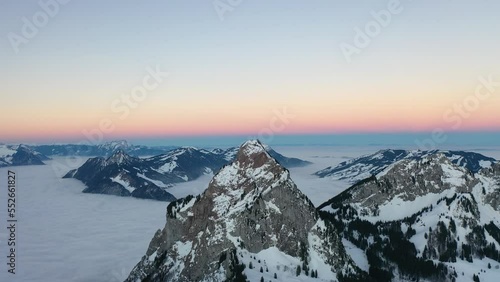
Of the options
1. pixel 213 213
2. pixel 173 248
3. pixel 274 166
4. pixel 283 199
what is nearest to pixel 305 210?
pixel 283 199

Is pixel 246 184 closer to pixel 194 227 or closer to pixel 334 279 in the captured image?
pixel 194 227

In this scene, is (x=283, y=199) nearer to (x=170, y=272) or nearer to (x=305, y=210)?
(x=305, y=210)

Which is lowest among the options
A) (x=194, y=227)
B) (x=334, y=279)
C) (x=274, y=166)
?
(x=334, y=279)

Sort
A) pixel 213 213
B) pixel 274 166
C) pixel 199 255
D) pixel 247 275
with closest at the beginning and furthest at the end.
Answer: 1. pixel 247 275
2. pixel 199 255
3. pixel 213 213
4. pixel 274 166

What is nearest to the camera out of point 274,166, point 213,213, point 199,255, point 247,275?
point 247,275

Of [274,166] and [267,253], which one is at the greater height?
[274,166]

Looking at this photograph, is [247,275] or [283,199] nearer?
[247,275]
